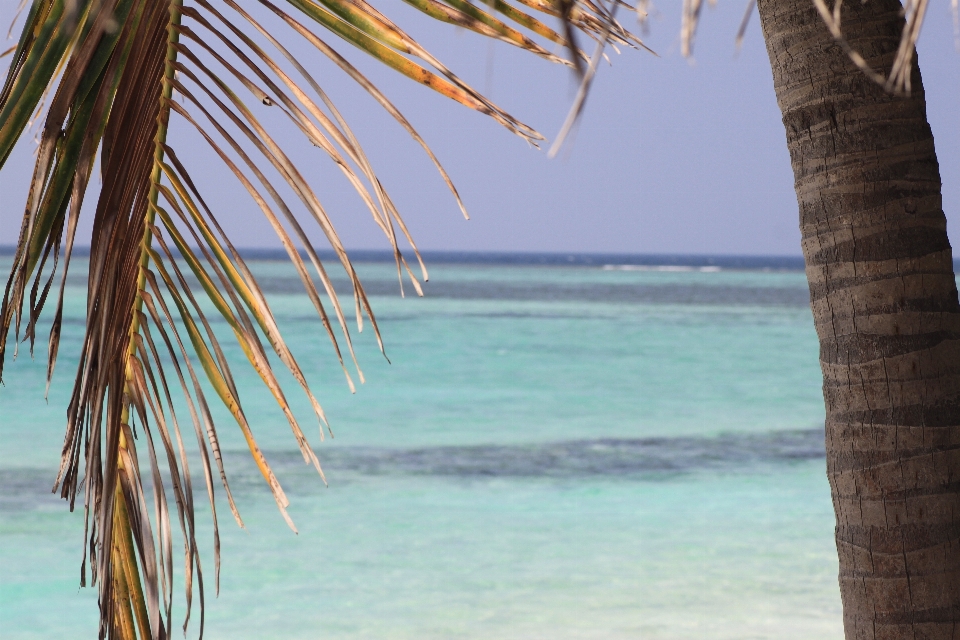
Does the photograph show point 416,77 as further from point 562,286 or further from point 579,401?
point 562,286

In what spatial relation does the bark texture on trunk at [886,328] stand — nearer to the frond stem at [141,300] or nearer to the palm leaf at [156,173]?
the palm leaf at [156,173]

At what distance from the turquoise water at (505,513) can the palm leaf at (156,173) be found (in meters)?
2.59

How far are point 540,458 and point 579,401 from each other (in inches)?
112

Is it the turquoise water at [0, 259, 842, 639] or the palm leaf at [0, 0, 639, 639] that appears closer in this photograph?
the palm leaf at [0, 0, 639, 639]

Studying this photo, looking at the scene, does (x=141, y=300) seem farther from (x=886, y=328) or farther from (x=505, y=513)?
(x=505, y=513)

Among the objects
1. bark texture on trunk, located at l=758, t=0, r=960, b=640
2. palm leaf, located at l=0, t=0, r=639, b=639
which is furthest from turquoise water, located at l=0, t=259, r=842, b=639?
palm leaf, located at l=0, t=0, r=639, b=639

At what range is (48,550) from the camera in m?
4.75

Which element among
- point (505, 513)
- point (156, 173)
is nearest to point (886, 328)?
point (156, 173)

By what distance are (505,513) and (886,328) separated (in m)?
4.25

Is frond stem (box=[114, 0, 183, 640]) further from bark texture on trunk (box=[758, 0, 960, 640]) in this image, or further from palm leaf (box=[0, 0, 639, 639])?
bark texture on trunk (box=[758, 0, 960, 640])

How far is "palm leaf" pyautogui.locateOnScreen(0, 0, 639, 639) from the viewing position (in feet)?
2.86

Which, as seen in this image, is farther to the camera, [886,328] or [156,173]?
[886,328]

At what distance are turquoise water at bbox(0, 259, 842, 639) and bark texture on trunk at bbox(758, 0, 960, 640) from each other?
2.46 metres

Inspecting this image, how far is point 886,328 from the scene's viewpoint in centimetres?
130
